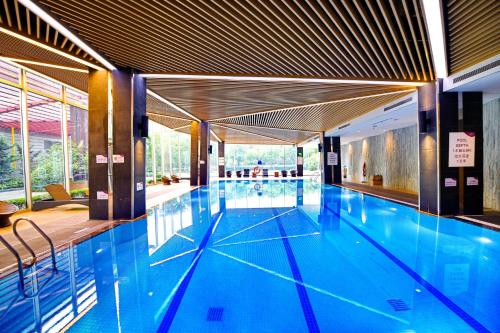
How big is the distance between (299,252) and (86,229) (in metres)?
4.21

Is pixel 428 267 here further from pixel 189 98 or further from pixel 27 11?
pixel 189 98

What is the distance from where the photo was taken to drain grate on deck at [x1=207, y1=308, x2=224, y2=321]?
2299 mm

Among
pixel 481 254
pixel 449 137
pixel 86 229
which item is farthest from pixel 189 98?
pixel 481 254

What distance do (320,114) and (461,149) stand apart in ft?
18.9

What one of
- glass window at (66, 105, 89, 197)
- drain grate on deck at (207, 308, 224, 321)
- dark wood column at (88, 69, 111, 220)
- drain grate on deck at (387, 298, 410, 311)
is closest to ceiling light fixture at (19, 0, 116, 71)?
dark wood column at (88, 69, 111, 220)

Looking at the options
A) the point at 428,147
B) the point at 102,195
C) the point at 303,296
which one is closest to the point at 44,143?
the point at 102,195

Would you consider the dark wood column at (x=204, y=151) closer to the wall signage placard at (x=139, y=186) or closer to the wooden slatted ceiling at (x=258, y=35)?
the wall signage placard at (x=139, y=186)

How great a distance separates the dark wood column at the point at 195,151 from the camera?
46.9ft

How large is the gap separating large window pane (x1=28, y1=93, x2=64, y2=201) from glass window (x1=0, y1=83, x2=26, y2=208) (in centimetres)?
33

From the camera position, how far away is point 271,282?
3016 millimetres

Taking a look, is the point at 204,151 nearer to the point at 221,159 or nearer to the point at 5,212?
the point at 221,159

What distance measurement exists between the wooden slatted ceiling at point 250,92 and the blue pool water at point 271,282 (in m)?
3.63

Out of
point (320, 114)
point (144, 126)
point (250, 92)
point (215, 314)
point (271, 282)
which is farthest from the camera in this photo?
point (320, 114)

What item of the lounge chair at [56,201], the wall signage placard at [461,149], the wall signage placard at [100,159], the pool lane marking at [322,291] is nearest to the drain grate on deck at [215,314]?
the pool lane marking at [322,291]
